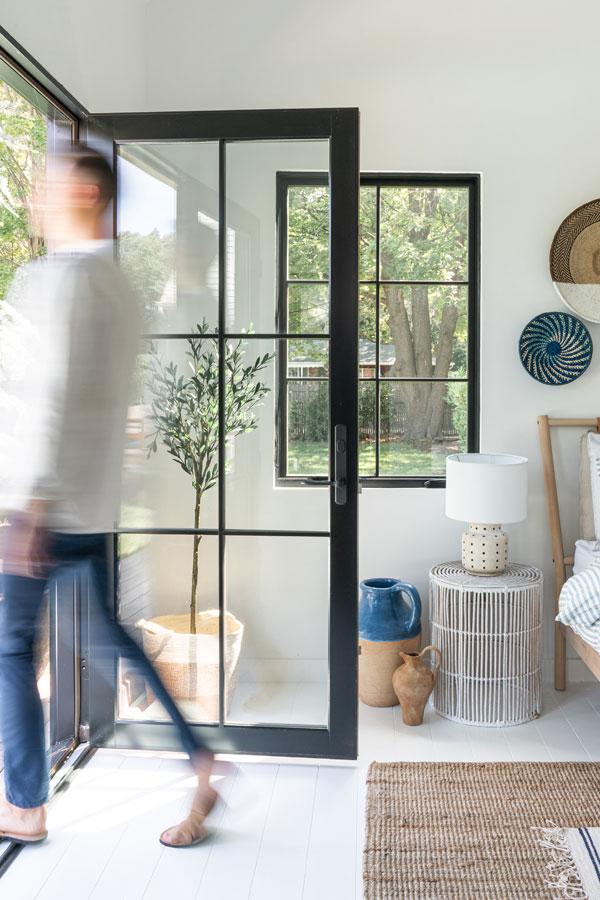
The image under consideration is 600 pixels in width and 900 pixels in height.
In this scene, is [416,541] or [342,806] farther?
[416,541]

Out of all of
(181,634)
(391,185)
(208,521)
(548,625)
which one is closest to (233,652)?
(181,634)

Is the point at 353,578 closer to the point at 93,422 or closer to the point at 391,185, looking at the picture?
the point at 93,422

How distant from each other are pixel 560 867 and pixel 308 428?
1.50 m

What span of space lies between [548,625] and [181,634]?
5.40 feet

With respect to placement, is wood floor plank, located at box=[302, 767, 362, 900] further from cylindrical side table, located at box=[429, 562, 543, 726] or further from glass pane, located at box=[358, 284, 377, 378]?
glass pane, located at box=[358, 284, 377, 378]

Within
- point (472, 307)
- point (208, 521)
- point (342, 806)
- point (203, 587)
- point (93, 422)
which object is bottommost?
point (342, 806)

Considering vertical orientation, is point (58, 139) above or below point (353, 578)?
above

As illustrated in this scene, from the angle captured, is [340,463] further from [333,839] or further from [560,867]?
[560,867]

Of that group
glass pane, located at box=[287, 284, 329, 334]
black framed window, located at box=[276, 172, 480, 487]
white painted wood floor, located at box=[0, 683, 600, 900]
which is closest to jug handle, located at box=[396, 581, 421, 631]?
white painted wood floor, located at box=[0, 683, 600, 900]

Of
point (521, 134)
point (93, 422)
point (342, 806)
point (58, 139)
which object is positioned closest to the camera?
point (93, 422)

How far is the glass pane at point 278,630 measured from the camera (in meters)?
2.96

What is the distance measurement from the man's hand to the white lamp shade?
170cm

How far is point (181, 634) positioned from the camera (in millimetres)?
3029

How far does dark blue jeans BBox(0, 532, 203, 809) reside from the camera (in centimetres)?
221
